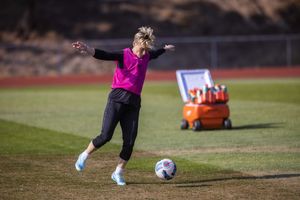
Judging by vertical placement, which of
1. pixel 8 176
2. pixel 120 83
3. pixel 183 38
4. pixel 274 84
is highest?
pixel 183 38

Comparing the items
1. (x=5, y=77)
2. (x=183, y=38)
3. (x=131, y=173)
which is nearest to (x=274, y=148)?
(x=131, y=173)

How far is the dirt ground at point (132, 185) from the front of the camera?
1003 centimetres

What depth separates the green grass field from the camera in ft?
34.3

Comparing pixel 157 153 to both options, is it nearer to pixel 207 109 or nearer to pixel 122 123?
pixel 122 123

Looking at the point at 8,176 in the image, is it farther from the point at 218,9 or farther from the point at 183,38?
the point at 218,9

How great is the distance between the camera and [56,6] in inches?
2227

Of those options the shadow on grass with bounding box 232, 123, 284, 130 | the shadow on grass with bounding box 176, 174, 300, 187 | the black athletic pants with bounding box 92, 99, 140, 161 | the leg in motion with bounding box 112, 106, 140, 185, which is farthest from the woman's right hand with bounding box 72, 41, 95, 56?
the shadow on grass with bounding box 232, 123, 284, 130

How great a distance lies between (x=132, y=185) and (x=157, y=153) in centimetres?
341

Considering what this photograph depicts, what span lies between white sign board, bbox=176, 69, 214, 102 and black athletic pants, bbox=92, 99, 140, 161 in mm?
7265

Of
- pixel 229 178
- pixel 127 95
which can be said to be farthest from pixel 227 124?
pixel 127 95

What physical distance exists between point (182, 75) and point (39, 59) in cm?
3127

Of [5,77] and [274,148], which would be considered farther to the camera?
[5,77]

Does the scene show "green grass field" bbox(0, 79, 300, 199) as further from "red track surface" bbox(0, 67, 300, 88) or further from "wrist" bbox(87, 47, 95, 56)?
"red track surface" bbox(0, 67, 300, 88)

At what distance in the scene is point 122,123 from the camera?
11.3 meters
